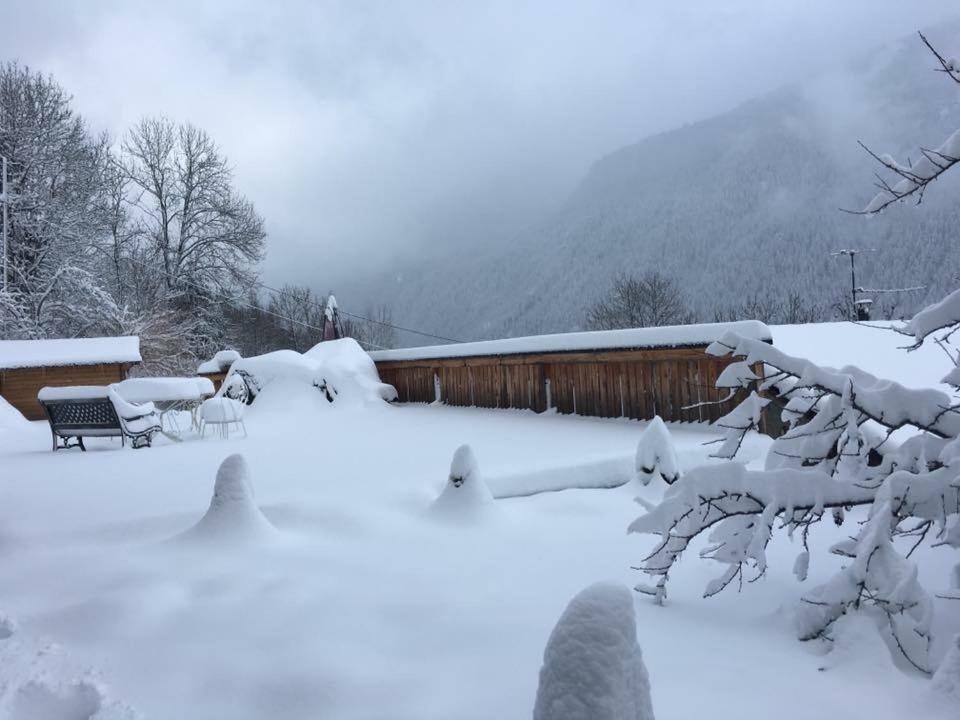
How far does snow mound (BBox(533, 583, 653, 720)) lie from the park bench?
9.12 m

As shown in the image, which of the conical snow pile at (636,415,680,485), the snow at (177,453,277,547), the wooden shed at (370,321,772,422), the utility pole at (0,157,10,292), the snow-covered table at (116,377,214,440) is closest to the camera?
the snow at (177,453,277,547)

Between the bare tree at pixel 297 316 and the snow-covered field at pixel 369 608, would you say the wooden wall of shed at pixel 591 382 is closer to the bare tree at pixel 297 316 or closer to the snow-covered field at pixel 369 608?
the snow-covered field at pixel 369 608

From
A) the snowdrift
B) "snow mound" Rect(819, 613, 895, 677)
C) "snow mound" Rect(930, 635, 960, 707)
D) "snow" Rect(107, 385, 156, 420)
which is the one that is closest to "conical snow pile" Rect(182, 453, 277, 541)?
"snow mound" Rect(819, 613, 895, 677)

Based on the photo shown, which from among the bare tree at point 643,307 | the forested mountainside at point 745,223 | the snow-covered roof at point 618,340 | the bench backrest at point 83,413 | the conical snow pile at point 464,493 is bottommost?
the conical snow pile at point 464,493

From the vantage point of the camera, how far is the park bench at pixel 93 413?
912 cm

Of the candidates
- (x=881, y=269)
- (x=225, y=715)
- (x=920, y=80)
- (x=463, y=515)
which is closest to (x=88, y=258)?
(x=463, y=515)

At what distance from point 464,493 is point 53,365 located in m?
16.3

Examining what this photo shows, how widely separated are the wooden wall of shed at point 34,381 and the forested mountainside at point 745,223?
39911 millimetres

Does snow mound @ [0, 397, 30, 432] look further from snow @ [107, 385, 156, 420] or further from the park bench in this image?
snow @ [107, 385, 156, 420]

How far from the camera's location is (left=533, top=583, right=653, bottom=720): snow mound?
5.22 feet

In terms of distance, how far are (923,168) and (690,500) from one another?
178 cm

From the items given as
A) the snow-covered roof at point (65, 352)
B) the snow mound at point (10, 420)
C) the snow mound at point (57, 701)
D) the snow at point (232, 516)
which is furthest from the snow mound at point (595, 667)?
the snow-covered roof at point (65, 352)

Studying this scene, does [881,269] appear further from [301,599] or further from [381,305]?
[301,599]

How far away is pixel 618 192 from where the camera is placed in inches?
4114
